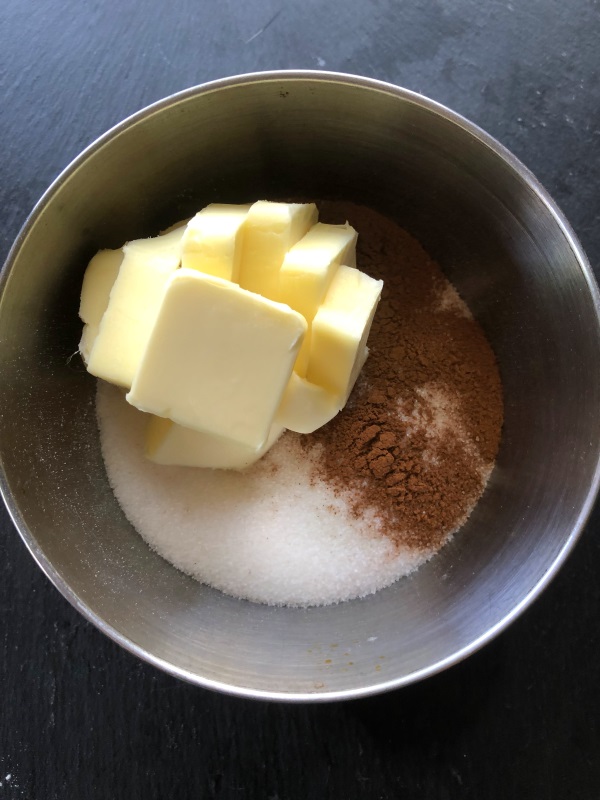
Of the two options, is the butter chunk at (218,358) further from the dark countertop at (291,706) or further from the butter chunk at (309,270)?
the dark countertop at (291,706)

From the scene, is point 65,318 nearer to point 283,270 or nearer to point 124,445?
point 124,445

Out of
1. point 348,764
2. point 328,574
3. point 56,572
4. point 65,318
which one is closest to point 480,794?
point 348,764

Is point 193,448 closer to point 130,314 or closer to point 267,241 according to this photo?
point 130,314

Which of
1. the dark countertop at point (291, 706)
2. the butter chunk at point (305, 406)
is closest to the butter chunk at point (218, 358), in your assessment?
the butter chunk at point (305, 406)

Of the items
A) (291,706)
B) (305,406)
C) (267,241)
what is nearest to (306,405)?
(305,406)

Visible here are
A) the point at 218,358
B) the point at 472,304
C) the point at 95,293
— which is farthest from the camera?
the point at 472,304

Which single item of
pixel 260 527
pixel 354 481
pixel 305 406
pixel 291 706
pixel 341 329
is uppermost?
pixel 341 329

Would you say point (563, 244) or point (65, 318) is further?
point (65, 318)
